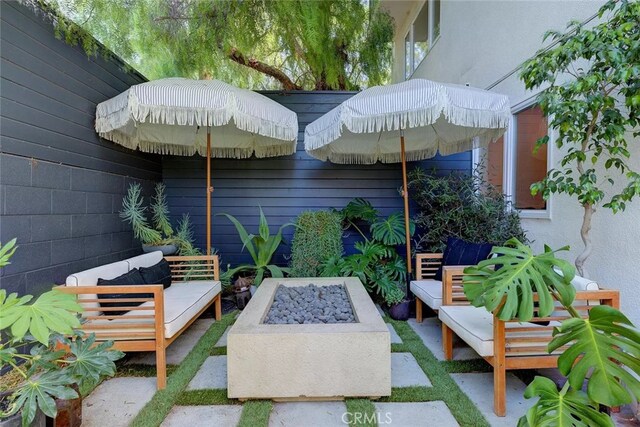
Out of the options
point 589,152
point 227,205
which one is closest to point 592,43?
point 589,152

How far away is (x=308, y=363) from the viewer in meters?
1.98

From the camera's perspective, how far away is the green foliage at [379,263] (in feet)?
11.8

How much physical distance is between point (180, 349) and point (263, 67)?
4.42 meters

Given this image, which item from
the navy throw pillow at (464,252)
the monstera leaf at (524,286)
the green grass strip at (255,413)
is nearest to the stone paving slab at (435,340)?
the navy throw pillow at (464,252)

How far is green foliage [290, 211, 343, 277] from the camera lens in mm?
4133

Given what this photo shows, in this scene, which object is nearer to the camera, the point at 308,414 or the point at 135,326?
the point at 308,414

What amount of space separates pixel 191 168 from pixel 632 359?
488 cm

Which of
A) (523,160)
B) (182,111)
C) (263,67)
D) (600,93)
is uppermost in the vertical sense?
(263,67)

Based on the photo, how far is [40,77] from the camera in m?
2.56

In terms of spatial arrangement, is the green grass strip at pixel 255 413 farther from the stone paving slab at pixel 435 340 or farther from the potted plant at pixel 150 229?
the potted plant at pixel 150 229

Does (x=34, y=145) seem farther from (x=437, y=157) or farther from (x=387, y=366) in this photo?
(x=437, y=157)

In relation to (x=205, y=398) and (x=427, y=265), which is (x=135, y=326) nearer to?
(x=205, y=398)

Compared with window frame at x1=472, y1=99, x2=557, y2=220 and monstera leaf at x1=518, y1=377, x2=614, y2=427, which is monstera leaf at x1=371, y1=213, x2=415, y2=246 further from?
monstera leaf at x1=518, y1=377, x2=614, y2=427

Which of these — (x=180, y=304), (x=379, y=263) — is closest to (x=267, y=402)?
(x=180, y=304)
